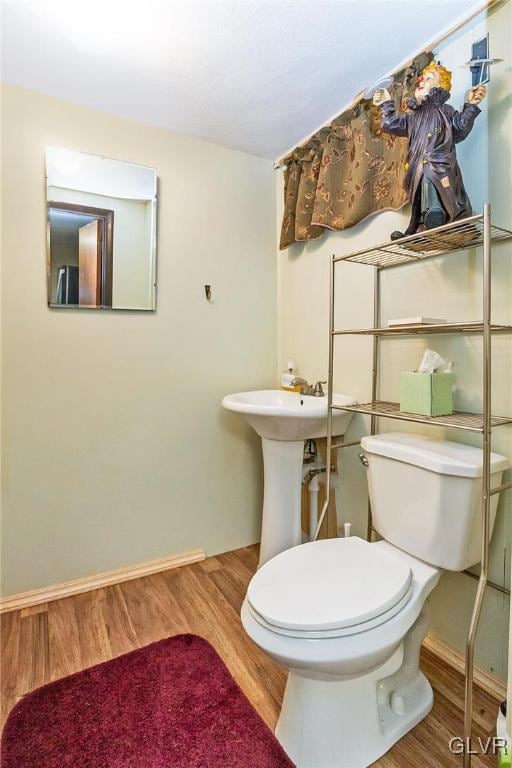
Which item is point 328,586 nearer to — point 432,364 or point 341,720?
point 341,720

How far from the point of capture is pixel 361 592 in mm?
1047

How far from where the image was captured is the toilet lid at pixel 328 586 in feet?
3.17

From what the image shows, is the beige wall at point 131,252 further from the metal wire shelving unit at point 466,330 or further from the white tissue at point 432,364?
the white tissue at point 432,364

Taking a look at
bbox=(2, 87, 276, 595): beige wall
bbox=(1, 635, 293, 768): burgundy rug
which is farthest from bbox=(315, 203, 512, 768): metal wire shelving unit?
bbox=(2, 87, 276, 595): beige wall

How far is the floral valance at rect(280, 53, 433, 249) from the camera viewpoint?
1.47 meters

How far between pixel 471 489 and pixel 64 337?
1653 mm

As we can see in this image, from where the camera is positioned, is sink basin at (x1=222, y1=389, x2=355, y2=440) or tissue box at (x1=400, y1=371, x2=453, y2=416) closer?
tissue box at (x1=400, y1=371, x2=453, y2=416)

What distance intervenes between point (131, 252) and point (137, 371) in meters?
0.55

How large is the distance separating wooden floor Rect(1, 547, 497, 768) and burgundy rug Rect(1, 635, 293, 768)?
0.07m

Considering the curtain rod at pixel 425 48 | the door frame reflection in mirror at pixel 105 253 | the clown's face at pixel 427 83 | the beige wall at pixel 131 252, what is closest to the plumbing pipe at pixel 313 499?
the beige wall at pixel 131 252

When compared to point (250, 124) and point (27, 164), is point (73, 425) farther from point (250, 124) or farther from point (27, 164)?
point (250, 124)

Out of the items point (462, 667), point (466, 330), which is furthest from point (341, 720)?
point (466, 330)

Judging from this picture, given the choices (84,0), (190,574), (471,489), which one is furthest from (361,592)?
(84,0)

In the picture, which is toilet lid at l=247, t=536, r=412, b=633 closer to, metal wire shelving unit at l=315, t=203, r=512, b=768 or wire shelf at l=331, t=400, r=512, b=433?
metal wire shelving unit at l=315, t=203, r=512, b=768
